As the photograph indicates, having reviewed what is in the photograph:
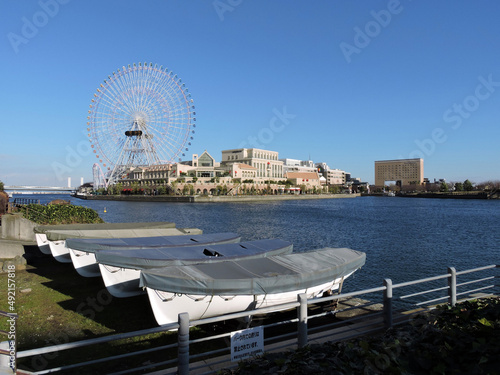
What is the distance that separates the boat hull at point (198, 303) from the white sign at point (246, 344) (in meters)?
2.84

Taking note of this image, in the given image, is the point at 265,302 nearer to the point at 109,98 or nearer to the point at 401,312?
the point at 401,312

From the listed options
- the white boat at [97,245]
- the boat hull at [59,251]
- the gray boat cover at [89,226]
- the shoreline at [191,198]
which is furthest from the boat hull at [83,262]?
the shoreline at [191,198]

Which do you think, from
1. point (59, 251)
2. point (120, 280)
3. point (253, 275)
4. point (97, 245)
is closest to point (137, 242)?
point (97, 245)

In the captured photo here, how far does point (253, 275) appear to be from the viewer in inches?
404

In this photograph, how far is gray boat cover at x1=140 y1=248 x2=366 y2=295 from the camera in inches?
356

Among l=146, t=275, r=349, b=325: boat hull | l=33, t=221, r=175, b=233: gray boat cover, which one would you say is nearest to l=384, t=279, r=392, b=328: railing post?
l=146, t=275, r=349, b=325: boat hull

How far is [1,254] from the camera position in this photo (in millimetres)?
18891

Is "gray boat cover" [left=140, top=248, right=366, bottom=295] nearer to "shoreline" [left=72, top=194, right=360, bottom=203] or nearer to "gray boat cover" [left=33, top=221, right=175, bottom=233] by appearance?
"gray boat cover" [left=33, top=221, right=175, bottom=233]

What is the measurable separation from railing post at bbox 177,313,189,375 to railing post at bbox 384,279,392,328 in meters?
4.73

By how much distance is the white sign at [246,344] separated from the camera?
628 cm

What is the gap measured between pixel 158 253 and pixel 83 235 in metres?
6.58

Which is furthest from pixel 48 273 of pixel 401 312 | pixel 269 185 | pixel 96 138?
pixel 269 185

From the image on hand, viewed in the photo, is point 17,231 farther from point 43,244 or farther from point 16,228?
point 43,244

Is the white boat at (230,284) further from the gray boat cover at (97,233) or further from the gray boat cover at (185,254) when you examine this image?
the gray boat cover at (97,233)
